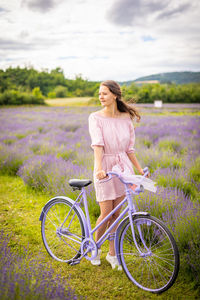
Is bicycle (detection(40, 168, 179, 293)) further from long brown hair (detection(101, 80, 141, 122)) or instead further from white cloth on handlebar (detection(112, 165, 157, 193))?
long brown hair (detection(101, 80, 141, 122))

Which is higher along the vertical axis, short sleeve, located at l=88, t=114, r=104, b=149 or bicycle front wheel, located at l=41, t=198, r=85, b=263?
short sleeve, located at l=88, t=114, r=104, b=149

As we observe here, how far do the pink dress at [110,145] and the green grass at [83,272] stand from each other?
81 cm

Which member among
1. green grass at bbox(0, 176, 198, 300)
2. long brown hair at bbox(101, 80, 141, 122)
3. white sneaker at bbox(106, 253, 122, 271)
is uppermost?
long brown hair at bbox(101, 80, 141, 122)

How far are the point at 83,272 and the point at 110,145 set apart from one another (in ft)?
4.43

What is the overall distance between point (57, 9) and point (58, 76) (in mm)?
10495

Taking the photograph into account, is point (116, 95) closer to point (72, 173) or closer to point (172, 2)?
point (72, 173)

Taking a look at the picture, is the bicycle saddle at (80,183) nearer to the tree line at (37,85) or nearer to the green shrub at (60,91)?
the tree line at (37,85)

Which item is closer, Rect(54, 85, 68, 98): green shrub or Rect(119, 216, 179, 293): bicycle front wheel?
Rect(119, 216, 179, 293): bicycle front wheel

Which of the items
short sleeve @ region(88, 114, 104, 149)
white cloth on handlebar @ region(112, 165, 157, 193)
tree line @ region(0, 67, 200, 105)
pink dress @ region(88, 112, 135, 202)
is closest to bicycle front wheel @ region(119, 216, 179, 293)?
white cloth on handlebar @ region(112, 165, 157, 193)

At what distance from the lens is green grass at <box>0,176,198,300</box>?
2123 mm

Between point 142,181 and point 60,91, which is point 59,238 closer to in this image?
point 142,181

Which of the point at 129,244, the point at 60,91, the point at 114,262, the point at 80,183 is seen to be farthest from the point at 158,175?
the point at 60,91

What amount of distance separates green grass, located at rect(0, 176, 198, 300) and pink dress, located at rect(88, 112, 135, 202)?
0.81m

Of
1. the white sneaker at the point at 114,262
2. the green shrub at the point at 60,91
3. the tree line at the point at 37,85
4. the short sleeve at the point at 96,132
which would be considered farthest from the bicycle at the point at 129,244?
the green shrub at the point at 60,91
